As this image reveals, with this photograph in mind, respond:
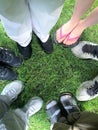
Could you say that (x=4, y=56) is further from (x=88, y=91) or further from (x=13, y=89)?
(x=88, y=91)

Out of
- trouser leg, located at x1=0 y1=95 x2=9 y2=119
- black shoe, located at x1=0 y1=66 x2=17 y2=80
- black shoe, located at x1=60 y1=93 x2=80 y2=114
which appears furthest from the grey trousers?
black shoe, located at x1=60 y1=93 x2=80 y2=114

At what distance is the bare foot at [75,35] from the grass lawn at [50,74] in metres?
0.06

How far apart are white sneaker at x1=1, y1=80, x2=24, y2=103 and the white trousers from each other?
305mm

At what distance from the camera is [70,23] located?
157 cm

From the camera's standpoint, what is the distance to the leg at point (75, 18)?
1.35m

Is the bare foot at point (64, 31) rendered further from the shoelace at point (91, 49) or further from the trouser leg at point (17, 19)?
the trouser leg at point (17, 19)

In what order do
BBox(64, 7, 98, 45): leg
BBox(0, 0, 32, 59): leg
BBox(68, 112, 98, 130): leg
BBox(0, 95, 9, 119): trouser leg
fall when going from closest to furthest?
BBox(68, 112, 98, 130): leg
BBox(0, 0, 32, 59): leg
BBox(0, 95, 9, 119): trouser leg
BBox(64, 7, 98, 45): leg

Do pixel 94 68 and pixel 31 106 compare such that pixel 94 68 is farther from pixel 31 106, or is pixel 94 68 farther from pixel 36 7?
pixel 36 7

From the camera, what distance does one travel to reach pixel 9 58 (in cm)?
157

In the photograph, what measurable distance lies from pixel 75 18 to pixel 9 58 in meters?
0.46

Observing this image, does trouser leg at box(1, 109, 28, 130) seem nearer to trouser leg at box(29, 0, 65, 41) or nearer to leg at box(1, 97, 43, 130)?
leg at box(1, 97, 43, 130)

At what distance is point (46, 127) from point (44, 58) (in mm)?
427

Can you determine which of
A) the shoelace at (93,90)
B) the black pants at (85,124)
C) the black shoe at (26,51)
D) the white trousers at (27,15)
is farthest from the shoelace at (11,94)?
the black pants at (85,124)

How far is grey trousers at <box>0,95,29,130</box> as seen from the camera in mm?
1190
